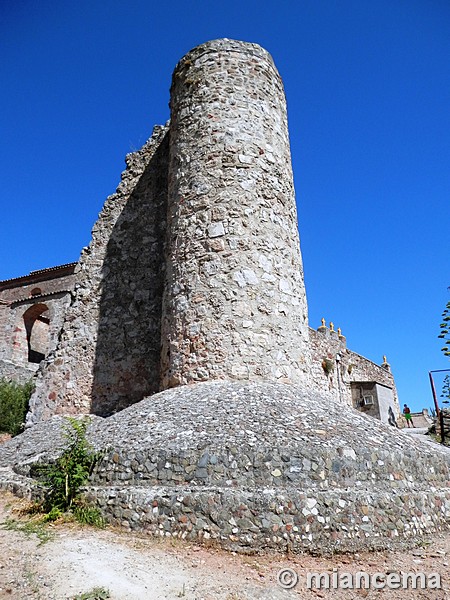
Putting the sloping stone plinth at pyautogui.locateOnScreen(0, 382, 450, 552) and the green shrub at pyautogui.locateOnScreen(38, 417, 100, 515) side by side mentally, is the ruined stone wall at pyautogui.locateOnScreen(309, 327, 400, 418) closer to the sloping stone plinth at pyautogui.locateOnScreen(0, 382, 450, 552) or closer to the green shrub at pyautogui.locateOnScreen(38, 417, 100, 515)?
the sloping stone plinth at pyautogui.locateOnScreen(0, 382, 450, 552)

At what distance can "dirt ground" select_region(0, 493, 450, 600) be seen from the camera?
3100 millimetres

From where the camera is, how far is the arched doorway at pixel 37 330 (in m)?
25.0

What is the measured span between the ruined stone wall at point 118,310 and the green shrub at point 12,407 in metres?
5.22

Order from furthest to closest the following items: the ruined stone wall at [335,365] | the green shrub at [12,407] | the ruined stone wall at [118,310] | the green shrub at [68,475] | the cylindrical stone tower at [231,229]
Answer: the ruined stone wall at [335,365], the green shrub at [12,407], the ruined stone wall at [118,310], the cylindrical stone tower at [231,229], the green shrub at [68,475]

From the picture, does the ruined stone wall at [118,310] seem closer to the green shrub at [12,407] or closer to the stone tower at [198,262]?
the stone tower at [198,262]

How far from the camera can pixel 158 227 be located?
8812 mm

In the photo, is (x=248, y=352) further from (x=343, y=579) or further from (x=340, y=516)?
(x=343, y=579)

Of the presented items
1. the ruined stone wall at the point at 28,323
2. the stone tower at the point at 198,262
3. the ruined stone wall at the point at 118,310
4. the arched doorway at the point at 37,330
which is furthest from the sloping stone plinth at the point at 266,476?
the arched doorway at the point at 37,330

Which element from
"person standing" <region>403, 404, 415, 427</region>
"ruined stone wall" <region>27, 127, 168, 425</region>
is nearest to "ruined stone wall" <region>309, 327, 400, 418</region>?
"person standing" <region>403, 404, 415, 427</region>

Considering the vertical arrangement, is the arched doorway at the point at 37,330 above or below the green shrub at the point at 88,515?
above

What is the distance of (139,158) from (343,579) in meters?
8.55

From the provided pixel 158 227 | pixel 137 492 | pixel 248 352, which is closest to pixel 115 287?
pixel 158 227

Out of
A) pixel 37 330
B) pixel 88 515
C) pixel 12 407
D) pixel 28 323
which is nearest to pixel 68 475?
pixel 88 515

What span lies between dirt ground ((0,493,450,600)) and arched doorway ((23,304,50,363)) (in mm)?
22546
